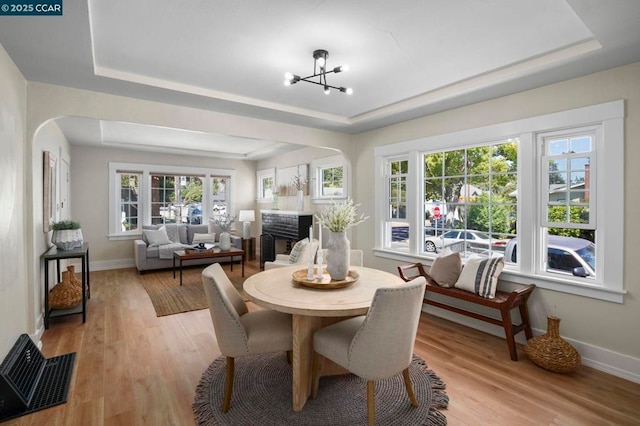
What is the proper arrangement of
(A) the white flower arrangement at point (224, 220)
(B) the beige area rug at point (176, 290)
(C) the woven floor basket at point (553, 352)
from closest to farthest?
(C) the woven floor basket at point (553, 352)
(B) the beige area rug at point (176, 290)
(A) the white flower arrangement at point (224, 220)

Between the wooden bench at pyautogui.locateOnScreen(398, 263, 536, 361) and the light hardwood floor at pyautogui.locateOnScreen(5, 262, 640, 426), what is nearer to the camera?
the light hardwood floor at pyautogui.locateOnScreen(5, 262, 640, 426)

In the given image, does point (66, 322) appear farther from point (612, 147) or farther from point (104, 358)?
point (612, 147)

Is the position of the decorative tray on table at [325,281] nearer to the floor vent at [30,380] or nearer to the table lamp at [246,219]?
the floor vent at [30,380]

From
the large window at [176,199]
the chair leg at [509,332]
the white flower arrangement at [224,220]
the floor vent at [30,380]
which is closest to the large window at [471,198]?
the chair leg at [509,332]

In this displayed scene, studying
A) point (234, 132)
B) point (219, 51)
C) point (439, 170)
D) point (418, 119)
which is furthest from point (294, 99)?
point (439, 170)

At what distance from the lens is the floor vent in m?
2.00

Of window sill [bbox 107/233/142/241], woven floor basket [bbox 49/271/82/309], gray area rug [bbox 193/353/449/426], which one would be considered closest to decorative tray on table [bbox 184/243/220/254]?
window sill [bbox 107/233/142/241]

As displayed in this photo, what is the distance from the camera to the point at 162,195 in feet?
22.8

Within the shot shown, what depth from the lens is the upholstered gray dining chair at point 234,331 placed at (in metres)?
1.95

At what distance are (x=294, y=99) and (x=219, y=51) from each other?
1203 mm

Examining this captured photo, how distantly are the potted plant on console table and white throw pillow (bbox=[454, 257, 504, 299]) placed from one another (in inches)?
165

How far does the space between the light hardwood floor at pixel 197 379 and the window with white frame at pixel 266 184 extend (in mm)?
4158

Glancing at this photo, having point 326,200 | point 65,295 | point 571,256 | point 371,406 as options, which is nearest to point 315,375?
point 371,406

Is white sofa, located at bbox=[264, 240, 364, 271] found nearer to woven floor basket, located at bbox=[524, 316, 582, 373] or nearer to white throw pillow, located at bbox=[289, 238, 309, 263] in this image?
white throw pillow, located at bbox=[289, 238, 309, 263]
